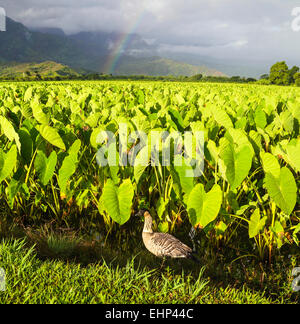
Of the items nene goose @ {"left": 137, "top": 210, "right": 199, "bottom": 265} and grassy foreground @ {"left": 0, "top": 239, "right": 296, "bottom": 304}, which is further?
nene goose @ {"left": 137, "top": 210, "right": 199, "bottom": 265}

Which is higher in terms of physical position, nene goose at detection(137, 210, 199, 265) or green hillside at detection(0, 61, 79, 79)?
green hillside at detection(0, 61, 79, 79)

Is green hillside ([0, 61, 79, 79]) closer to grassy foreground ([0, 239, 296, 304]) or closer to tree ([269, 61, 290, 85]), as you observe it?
tree ([269, 61, 290, 85])

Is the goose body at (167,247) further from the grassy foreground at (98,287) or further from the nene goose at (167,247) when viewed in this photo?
the grassy foreground at (98,287)

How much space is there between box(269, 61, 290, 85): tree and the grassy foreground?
55627 millimetres

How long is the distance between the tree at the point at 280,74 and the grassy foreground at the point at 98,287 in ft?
183

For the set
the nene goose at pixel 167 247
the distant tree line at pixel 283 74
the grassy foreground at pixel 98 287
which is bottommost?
the grassy foreground at pixel 98 287

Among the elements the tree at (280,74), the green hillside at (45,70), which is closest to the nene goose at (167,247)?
the tree at (280,74)

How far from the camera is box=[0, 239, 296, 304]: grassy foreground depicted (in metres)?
1.31

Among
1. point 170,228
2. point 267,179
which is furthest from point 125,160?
point 267,179

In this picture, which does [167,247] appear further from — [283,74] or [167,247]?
[283,74]

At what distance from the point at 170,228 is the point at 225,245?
0.41 metres

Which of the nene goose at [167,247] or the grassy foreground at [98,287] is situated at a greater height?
the nene goose at [167,247]

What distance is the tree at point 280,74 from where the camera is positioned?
5003 centimetres

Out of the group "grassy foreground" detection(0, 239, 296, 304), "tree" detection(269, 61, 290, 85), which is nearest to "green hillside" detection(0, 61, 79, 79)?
"tree" detection(269, 61, 290, 85)
